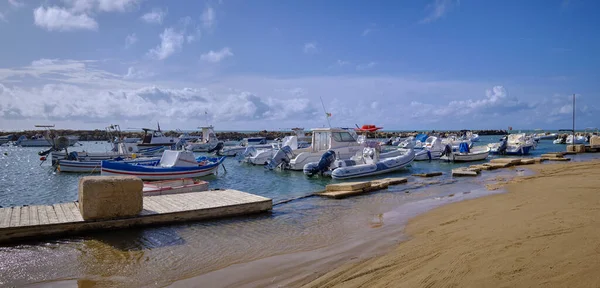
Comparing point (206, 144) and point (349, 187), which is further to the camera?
point (206, 144)

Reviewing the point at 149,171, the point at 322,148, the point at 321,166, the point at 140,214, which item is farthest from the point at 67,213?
the point at 322,148

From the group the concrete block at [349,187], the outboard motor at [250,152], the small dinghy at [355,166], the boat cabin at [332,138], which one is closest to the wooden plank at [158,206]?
the concrete block at [349,187]

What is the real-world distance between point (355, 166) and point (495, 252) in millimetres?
15243

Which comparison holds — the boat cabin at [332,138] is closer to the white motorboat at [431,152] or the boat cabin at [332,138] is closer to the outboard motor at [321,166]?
the outboard motor at [321,166]

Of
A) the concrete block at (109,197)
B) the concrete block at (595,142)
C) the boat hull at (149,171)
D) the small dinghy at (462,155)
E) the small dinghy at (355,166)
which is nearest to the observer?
the concrete block at (109,197)

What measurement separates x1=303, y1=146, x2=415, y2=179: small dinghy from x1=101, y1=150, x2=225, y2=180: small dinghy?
18.9 ft

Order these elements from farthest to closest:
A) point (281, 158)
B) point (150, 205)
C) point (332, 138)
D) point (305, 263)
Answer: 1. point (281, 158)
2. point (332, 138)
3. point (150, 205)
4. point (305, 263)

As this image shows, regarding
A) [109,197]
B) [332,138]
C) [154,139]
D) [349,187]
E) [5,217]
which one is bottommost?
[349,187]

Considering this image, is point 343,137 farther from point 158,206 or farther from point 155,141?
point 155,141

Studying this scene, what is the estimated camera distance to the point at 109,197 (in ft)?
28.6

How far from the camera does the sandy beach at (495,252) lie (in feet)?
15.7

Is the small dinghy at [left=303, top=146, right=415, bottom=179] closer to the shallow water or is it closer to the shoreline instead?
the shallow water

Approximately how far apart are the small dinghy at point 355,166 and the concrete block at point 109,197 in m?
12.7

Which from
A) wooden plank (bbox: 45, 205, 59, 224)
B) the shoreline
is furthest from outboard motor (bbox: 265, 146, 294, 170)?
wooden plank (bbox: 45, 205, 59, 224)
